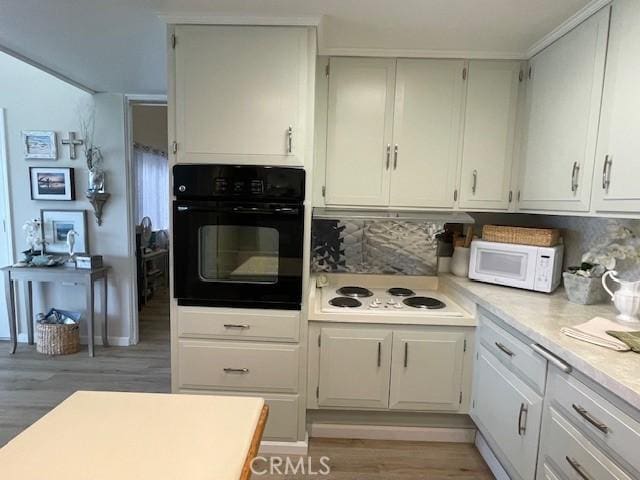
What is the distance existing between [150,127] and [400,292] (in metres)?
4.26

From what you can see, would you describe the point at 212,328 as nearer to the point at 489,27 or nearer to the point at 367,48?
the point at 367,48

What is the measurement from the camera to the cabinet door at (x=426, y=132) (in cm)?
218

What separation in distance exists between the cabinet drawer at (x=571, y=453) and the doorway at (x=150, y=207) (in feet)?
12.5

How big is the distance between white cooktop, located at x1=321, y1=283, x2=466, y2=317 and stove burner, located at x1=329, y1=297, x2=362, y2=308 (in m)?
0.02

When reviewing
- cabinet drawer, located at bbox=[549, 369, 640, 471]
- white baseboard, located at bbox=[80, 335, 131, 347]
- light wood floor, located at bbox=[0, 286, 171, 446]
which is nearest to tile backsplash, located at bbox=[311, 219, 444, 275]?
cabinet drawer, located at bbox=[549, 369, 640, 471]

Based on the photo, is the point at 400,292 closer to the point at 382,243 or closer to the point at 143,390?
the point at 382,243

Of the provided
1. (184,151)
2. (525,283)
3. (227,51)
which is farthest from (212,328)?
(525,283)

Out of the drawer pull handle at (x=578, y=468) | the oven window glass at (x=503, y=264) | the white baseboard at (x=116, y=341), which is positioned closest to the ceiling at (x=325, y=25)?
the oven window glass at (x=503, y=264)

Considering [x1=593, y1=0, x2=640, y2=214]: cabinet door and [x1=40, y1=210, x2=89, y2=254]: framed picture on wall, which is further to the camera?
[x1=40, y1=210, x2=89, y2=254]: framed picture on wall

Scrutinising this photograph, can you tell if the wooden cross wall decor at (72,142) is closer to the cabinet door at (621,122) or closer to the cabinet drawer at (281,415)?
the cabinet drawer at (281,415)

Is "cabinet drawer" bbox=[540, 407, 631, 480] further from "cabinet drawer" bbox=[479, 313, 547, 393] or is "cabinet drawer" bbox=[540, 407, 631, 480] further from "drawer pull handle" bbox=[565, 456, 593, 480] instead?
"cabinet drawer" bbox=[479, 313, 547, 393]

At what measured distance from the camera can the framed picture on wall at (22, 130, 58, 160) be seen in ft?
10.5

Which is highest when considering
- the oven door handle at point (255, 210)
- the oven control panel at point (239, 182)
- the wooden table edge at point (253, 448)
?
the oven control panel at point (239, 182)

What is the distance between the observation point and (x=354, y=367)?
6.77 feet
